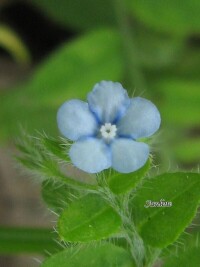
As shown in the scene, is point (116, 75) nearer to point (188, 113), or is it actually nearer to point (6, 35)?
point (188, 113)

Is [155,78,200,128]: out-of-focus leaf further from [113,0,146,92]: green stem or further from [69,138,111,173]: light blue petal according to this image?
[69,138,111,173]: light blue petal

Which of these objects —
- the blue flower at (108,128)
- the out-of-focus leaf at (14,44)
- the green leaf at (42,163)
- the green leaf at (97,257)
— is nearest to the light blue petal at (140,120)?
the blue flower at (108,128)

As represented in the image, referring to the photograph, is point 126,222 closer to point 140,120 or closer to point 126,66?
point 140,120

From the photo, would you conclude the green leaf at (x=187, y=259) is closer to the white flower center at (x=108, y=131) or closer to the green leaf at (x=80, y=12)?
the white flower center at (x=108, y=131)

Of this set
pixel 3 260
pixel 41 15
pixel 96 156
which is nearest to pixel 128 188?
pixel 96 156

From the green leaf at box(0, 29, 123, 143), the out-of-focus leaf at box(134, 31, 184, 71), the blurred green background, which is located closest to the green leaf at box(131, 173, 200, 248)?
the blurred green background

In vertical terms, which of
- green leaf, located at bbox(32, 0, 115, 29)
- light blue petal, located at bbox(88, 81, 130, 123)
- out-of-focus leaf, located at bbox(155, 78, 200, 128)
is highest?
green leaf, located at bbox(32, 0, 115, 29)

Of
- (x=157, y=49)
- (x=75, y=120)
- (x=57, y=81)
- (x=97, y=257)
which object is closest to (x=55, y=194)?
(x=97, y=257)

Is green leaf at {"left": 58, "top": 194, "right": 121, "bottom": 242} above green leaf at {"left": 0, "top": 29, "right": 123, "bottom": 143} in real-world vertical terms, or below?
below
